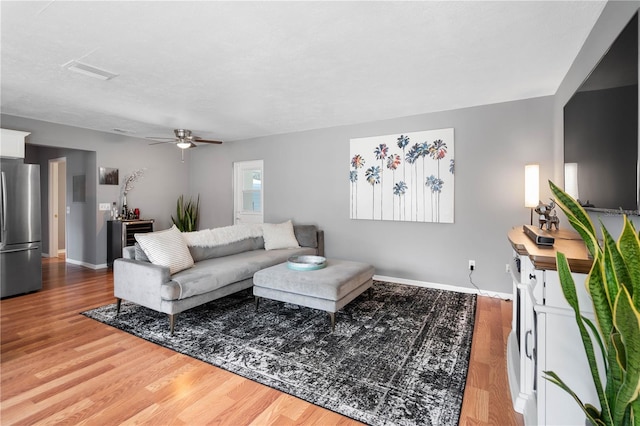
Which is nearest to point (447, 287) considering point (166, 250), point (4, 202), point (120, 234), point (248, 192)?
point (166, 250)

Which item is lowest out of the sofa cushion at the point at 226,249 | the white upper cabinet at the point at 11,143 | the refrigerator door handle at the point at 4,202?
the sofa cushion at the point at 226,249

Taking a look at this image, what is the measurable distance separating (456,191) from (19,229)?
5531 millimetres

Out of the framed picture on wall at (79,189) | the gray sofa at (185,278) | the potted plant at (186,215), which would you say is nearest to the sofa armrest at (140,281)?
the gray sofa at (185,278)

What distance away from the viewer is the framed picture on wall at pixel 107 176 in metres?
5.33

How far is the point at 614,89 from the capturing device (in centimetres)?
151

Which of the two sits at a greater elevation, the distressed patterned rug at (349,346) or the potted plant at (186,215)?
the potted plant at (186,215)

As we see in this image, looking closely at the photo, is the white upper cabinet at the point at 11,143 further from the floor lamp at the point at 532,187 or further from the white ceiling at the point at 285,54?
the floor lamp at the point at 532,187

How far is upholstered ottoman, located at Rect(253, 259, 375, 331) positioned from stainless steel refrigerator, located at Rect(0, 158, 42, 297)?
3.12 metres

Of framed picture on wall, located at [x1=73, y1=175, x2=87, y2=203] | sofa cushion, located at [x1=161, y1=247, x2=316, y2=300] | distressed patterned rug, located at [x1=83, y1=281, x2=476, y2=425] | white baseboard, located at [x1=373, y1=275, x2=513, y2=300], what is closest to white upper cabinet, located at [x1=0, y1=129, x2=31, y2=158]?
framed picture on wall, located at [x1=73, y1=175, x2=87, y2=203]

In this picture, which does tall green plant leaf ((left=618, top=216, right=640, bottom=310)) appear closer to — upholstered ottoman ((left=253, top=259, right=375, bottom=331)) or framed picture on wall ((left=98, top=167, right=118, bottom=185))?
upholstered ottoman ((left=253, top=259, right=375, bottom=331))

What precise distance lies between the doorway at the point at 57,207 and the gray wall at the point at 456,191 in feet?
13.2

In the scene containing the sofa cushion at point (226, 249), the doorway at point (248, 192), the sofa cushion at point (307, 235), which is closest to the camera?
the sofa cushion at point (226, 249)

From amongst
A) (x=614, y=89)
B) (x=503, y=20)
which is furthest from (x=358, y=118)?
(x=614, y=89)

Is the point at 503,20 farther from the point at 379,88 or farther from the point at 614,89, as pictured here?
the point at 379,88
